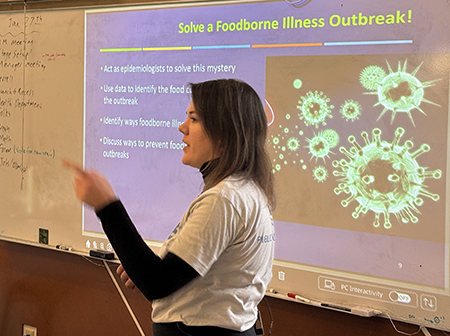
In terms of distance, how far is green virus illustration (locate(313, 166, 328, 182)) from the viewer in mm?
2014

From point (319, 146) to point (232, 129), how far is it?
2.54ft

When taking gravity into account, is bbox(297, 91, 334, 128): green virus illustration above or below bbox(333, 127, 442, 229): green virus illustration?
above

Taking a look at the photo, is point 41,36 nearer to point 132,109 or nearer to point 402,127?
point 132,109

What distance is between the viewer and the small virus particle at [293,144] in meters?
2.07

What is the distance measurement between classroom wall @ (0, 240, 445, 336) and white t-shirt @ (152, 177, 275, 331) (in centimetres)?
102

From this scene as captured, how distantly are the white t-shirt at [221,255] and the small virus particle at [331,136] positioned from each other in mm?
737

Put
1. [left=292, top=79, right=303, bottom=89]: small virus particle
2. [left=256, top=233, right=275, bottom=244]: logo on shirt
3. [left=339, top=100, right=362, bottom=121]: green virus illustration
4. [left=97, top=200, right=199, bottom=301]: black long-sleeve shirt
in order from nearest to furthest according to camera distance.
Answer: [left=97, top=200, right=199, bottom=301]: black long-sleeve shirt < [left=256, top=233, right=275, bottom=244]: logo on shirt < [left=339, top=100, right=362, bottom=121]: green virus illustration < [left=292, top=79, right=303, bottom=89]: small virus particle

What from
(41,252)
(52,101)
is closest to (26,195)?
(41,252)

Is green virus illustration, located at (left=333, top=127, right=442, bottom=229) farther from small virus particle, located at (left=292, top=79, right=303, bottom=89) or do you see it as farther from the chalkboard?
small virus particle, located at (left=292, top=79, right=303, bottom=89)

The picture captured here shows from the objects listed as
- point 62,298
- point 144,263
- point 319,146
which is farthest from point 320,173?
point 62,298

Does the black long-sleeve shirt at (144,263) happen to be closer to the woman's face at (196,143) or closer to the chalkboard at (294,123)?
the woman's face at (196,143)

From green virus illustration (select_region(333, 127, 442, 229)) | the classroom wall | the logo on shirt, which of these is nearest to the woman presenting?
the logo on shirt

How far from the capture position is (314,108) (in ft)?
6.63

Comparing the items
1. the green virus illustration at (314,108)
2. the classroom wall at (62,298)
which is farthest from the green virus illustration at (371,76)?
the classroom wall at (62,298)
